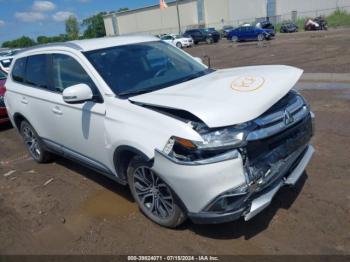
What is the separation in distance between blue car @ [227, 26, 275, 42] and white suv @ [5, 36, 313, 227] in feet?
106

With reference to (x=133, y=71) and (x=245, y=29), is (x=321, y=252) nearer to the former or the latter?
(x=133, y=71)

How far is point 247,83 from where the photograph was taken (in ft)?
11.1

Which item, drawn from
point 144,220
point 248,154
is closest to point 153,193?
point 144,220

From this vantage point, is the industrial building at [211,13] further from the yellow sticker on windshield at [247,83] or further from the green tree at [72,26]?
→ the yellow sticker on windshield at [247,83]

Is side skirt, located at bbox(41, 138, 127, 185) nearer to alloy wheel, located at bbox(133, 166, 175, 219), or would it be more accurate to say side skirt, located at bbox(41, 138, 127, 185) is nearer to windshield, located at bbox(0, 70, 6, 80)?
alloy wheel, located at bbox(133, 166, 175, 219)

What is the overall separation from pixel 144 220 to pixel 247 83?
72.9 inches

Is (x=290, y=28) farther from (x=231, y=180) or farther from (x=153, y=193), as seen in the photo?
(x=231, y=180)

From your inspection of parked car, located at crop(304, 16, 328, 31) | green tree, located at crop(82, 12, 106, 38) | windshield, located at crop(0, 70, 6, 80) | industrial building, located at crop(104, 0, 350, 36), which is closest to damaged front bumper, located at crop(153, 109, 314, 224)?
windshield, located at crop(0, 70, 6, 80)

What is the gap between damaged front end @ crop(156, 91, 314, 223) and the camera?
2881 millimetres

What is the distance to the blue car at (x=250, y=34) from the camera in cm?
3472

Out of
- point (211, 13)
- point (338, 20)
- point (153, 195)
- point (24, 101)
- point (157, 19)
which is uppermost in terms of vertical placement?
point (24, 101)

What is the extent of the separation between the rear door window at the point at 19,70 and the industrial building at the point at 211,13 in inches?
2488

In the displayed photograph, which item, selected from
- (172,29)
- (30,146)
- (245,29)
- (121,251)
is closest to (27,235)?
(121,251)

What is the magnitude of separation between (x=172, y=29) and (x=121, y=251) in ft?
273
